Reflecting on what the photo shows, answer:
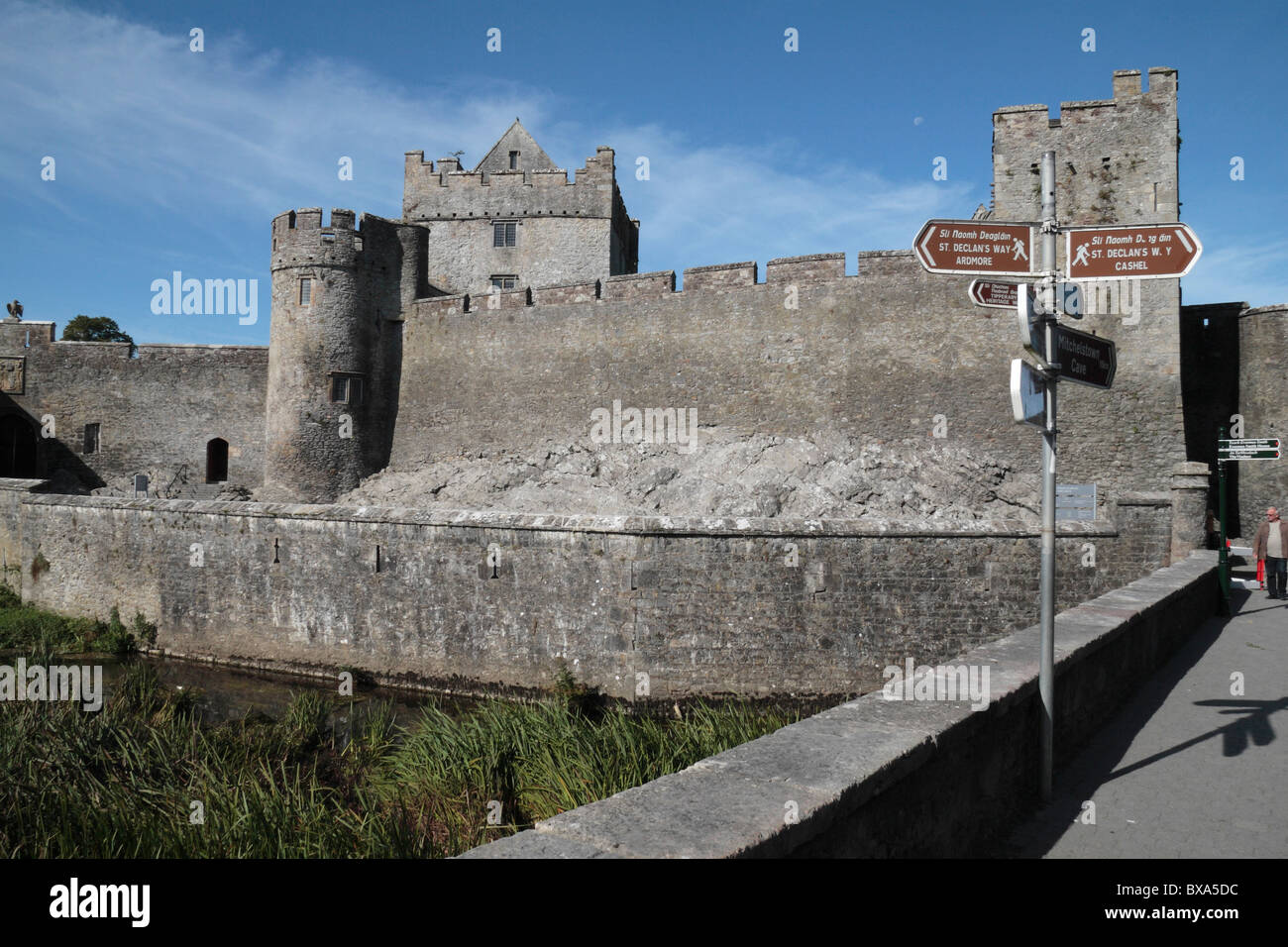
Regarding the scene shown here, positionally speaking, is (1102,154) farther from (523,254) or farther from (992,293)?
(523,254)

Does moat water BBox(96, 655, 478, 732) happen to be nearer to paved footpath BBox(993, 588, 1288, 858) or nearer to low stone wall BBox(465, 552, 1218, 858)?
paved footpath BBox(993, 588, 1288, 858)

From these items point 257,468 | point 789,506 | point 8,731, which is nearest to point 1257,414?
point 789,506

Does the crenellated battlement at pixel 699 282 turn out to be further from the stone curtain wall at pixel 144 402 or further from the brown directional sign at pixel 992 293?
the brown directional sign at pixel 992 293

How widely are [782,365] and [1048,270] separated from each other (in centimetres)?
1598

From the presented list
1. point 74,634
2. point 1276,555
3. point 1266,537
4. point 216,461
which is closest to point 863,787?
point 1276,555

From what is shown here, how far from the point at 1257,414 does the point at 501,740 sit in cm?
1819


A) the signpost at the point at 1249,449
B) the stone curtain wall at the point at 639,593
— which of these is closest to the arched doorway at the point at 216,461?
the stone curtain wall at the point at 639,593

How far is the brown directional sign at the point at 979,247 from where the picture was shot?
13.5 ft

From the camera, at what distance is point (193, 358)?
26.1 meters

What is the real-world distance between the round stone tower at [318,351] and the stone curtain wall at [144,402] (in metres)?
2.49

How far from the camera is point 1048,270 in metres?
3.97

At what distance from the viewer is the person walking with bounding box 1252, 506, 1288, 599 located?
11.2 m
